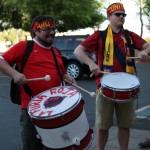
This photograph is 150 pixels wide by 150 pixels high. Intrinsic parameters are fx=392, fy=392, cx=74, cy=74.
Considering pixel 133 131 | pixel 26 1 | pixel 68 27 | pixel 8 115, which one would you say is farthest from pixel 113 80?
pixel 68 27

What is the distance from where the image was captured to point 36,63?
12.4 feet

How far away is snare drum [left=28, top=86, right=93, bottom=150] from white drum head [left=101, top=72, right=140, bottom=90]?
0.75m

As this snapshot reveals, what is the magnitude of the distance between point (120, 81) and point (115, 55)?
14.4 inches

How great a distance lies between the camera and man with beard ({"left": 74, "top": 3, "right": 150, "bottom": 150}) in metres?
4.46

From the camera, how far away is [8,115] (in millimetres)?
7973

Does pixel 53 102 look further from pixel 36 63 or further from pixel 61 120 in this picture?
pixel 36 63

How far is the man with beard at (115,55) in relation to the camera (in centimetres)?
446

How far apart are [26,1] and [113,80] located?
17458 mm

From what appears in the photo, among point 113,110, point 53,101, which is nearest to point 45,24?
point 53,101

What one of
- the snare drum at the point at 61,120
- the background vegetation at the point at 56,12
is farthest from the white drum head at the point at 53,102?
the background vegetation at the point at 56,12

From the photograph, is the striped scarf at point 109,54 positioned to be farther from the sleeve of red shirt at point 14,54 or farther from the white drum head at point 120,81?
the sleeve of red shirt at point 14,54

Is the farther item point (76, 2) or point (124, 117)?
point (76, 2)

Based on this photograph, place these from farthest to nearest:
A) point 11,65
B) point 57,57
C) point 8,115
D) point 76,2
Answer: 1. point 76,2
2. point 8,115
3. point 57,57
4. point 11,65

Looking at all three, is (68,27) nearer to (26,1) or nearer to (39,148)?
(26,1)
